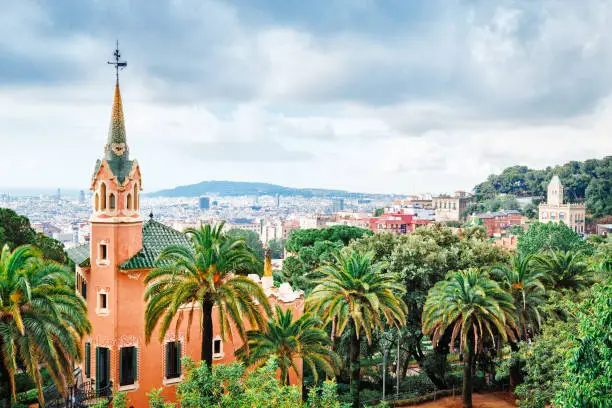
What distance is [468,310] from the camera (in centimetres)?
2675

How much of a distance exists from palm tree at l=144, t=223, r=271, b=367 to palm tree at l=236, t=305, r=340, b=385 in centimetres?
163

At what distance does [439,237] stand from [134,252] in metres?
18.9

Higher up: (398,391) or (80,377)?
(80,377)

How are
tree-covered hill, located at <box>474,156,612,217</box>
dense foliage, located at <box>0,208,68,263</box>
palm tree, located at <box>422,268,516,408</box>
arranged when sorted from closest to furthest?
palm tree, located at <box>422,268,516,408</box> < dense foliage, located at <box>0,208,68,263</box> < tree-covered hill, located at <box>474,156,612,217</box>

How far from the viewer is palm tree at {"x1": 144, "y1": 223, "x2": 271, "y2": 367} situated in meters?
22.0

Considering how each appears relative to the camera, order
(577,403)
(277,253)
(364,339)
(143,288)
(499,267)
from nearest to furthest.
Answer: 1. (577,403)
2. (143,288)
3. (499,267)
4. (364,339)
5. (277,253)

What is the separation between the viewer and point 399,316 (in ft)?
85.0

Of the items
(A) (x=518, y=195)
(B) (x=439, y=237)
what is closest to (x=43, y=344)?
(B) (x=439, y=237)

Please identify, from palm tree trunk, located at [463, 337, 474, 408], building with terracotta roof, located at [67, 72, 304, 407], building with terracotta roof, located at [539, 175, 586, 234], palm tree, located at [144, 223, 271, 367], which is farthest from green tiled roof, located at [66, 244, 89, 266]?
building with terracotta roof, located at [539, 175, 586, 234]

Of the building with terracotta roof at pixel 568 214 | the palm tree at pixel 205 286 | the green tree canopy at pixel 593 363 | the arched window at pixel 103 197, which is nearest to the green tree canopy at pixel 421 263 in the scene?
the palm tree at pixel 205 286

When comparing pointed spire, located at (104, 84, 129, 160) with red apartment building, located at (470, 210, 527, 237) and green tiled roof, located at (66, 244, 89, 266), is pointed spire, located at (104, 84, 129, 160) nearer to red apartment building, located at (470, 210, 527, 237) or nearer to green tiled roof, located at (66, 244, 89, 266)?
green tiled roof, located at (66, 244, 89, 266)

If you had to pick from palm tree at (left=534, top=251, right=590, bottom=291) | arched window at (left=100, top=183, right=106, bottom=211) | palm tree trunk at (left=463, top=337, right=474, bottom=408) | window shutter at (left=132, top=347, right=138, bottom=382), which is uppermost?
arched window at (left=100, top=183, right=106, bottom=211)

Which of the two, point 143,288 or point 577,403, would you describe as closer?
point 577,403

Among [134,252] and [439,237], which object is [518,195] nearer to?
[439,237]
